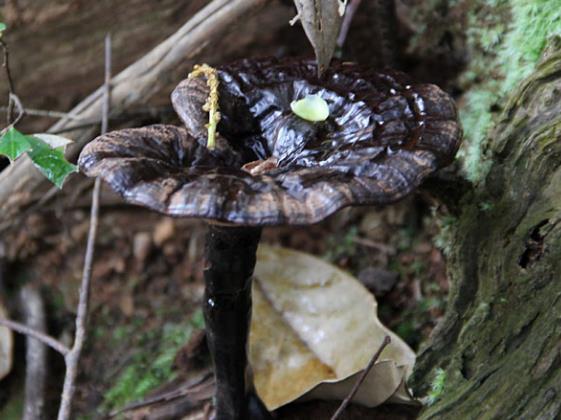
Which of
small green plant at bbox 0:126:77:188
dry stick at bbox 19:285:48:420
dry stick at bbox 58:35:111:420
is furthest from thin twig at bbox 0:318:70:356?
small green plant at bbox 0:126:77:188

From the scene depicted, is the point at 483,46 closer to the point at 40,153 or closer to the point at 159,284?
the point at 40,153

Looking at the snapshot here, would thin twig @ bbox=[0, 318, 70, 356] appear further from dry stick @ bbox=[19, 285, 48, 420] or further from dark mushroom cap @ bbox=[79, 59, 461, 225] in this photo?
dark mushroom cap @ bbox=[79, 59, 461, 225]

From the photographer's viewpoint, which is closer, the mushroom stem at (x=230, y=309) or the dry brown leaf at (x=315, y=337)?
the mushroom stem at (x=230, y=309)

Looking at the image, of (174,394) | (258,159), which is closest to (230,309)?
(258,159)

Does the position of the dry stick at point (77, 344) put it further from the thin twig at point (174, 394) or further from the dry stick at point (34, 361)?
the dry stick at point (34, 361)

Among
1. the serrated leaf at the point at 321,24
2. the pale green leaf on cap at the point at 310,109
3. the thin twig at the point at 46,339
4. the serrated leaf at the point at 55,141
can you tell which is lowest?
the thin twig at the point at 46,339

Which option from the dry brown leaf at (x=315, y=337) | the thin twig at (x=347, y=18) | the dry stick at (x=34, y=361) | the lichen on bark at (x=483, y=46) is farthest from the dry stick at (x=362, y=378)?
the thin twig at (x=347, y=18)
